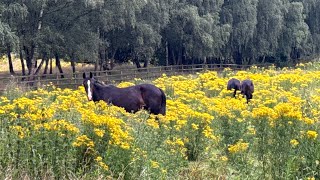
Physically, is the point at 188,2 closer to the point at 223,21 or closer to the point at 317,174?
the point at 223,21

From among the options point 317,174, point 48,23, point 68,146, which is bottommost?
point 317,174

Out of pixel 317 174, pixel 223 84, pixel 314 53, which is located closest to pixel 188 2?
pixel 314 53

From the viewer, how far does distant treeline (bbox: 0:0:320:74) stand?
30.0m

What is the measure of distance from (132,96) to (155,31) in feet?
85.3

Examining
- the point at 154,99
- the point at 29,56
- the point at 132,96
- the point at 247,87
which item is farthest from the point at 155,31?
the point at 154,99

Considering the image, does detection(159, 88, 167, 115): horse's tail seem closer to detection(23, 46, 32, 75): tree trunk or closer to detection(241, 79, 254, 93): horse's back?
detection(241, 79, 254, 93): horse's back

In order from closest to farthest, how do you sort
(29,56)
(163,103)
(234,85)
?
1. (163,103)
2. (234,85)
3. (29,56)

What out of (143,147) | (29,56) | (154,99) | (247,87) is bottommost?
(143,147)

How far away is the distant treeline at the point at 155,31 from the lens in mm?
29984

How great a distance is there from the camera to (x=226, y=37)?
4441cm

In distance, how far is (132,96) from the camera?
1238cm

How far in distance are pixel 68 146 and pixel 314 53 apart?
58.1m

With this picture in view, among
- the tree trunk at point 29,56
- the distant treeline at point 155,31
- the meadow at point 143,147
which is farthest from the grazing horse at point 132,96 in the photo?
the tree trunk at point 29,56

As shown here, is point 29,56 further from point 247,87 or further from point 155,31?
point 247,87
